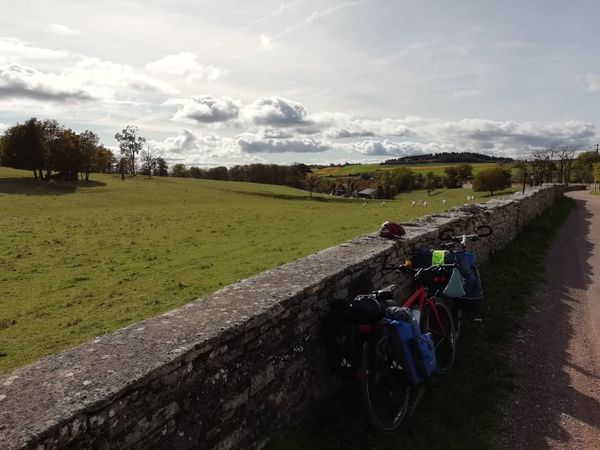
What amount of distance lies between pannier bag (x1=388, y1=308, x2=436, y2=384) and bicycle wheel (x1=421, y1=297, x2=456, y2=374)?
142cm

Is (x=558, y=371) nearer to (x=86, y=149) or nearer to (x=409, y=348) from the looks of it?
Answer: (x=409, y=348)

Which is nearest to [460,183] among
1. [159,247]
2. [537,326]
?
[159,247]

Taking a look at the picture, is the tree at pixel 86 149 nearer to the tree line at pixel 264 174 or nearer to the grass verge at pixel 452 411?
the tree line at pixel 264 174

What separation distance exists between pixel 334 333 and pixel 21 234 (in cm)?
2280

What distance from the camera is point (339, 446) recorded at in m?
4.38

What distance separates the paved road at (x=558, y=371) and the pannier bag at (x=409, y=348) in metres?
1.33

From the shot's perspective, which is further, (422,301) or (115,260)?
(115,260)

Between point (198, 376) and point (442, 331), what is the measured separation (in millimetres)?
3967

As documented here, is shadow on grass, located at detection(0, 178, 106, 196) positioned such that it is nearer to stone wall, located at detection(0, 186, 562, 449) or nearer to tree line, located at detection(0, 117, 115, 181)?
tree line, located at detection(0, 117, 115, 181)

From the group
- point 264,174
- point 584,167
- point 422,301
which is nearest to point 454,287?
point 422,301

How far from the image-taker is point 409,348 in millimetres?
4371

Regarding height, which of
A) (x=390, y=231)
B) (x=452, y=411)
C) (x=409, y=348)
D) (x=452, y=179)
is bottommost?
(x=452, y=179)

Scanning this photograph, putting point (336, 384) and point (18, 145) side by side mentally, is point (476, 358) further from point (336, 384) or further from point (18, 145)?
point (18, 145)

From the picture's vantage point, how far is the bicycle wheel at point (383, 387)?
4379 mm
